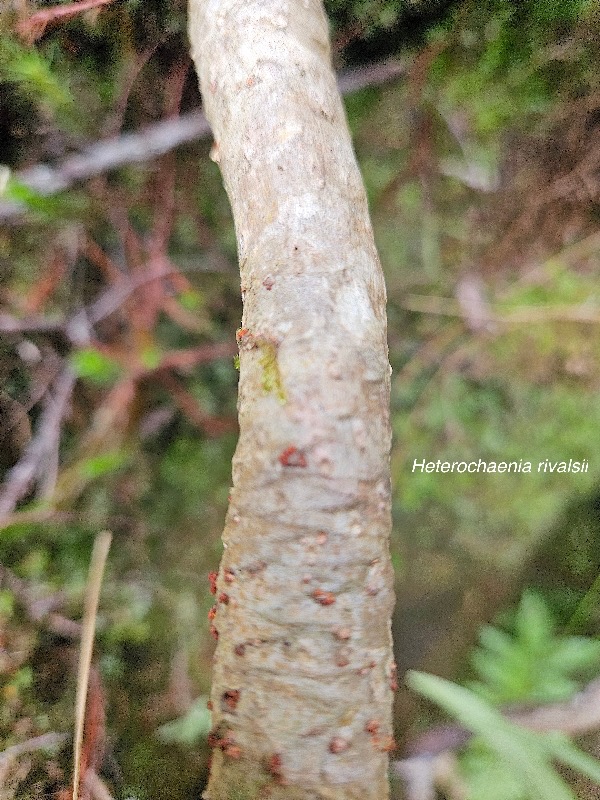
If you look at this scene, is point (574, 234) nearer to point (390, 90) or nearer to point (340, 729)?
point (390, 90)

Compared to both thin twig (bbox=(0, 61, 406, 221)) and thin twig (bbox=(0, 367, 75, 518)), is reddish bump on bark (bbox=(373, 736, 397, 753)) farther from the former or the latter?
thin twig (bbox=(0, 61, 406, 221))

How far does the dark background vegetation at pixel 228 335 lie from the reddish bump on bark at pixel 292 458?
38.9 inches

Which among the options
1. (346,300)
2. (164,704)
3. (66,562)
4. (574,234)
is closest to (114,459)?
(66,562)

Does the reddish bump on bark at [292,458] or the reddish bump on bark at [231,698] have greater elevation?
the reddish bump on bark at [292,458]

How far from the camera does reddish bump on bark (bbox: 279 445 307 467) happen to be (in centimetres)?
81

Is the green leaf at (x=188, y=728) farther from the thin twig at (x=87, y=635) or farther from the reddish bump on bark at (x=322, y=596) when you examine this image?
the reddish bump on bark at (x=322, y=596)

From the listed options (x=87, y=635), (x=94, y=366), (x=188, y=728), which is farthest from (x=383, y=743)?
(x=94, y=366)

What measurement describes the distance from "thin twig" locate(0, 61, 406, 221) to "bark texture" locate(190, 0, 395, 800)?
77 centimetres

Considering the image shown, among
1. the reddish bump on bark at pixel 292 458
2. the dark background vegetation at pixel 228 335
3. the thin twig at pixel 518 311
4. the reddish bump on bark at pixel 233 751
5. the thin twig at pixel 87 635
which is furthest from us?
the thin twig at pixel 518 311

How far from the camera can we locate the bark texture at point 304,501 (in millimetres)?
832

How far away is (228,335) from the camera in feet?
6.19

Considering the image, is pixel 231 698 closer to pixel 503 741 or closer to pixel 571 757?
pixel 503 741

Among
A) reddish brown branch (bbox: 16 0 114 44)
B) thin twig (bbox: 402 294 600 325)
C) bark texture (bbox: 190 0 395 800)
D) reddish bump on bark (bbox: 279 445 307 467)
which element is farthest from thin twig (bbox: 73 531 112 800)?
reddish brown branch (bbox: 16 0 114 44)

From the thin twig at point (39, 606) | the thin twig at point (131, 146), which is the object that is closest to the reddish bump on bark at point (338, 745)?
the thin twig at point (39, 606)
